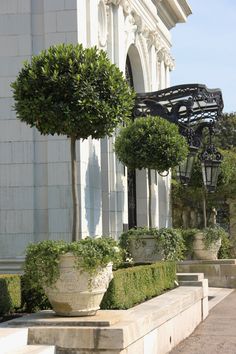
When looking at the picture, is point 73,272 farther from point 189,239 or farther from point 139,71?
point 139,71

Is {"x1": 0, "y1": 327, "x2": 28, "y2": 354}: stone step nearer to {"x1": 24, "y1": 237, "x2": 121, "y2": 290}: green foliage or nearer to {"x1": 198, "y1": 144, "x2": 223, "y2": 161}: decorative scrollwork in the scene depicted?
{"x1": 24, "y1": 237, "x2": 121, "y2": 290}: green foliage

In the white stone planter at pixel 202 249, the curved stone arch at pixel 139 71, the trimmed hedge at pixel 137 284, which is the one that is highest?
the curved stone arch at pixel 139 71

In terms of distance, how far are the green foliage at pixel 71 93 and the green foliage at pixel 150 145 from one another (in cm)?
844

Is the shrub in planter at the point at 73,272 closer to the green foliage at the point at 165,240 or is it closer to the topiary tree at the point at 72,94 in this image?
the topiary tree at the point at 72,94

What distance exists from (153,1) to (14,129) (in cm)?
1131

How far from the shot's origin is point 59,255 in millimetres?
8938

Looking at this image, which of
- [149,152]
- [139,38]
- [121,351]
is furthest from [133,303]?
[139,38]

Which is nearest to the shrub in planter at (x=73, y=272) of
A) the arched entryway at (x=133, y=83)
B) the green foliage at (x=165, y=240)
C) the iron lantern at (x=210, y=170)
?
the green foliage at (x=165, y=240)

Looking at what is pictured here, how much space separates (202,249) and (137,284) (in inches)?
425

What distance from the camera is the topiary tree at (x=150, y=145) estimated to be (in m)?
18.9

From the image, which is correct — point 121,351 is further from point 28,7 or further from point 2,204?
point 28,7

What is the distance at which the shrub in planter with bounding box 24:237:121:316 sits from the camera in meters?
8.88

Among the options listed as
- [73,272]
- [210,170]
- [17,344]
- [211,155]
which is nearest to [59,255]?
[73,272]

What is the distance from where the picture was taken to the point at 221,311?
16.0m
